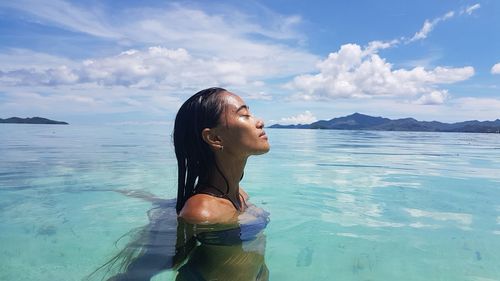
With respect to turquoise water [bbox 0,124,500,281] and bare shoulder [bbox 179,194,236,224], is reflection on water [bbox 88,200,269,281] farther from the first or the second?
turquoise water [bbox 0,124,500,281]

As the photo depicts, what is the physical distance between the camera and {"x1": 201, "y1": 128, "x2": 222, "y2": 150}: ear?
3.26 metres

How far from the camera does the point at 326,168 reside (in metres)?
11.5

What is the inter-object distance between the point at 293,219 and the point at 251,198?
1.62m

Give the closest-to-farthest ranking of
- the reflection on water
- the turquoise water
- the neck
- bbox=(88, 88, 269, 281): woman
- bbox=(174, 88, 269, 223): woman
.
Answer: the reflection on water → bbox=(88, 88, 269, 281): woman → bbox=(174, 88, 269, 223): woman → the neck → the turquoise water

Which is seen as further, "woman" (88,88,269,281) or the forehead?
the forehead

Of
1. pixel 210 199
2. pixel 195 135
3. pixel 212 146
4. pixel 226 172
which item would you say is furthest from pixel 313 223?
pixel 195 135

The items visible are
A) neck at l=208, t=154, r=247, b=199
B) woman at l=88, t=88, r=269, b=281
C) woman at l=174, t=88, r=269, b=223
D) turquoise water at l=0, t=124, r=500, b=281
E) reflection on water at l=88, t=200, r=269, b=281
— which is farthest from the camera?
turquoise water at l=0, t=124, r=500, b=281

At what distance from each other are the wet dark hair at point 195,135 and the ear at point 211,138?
0.03 meters

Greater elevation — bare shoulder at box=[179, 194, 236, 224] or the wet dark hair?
the wet dark hair

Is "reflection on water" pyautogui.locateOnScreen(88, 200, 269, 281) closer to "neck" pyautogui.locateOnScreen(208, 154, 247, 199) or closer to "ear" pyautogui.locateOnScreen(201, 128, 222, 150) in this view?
"neck" pyautogui.locateOnScreen(208, 154, 247, 199)

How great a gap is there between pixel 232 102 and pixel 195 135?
1.24ft

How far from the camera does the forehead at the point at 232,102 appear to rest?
326cm

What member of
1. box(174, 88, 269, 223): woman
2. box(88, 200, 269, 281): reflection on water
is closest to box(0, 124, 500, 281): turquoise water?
box(88, 200, 269, 281): reflection on water

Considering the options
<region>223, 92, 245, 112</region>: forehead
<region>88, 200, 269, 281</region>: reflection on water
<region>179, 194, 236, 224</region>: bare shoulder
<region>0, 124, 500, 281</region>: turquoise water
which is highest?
<region>223, 92, 245, 112</region>: forehead
